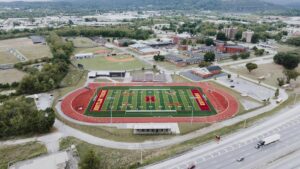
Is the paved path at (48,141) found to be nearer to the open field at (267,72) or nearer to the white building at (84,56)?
the open field at (267,72)

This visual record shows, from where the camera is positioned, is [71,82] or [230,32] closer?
[71,82]

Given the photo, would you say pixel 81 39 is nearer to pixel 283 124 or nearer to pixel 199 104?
pixel 199 104

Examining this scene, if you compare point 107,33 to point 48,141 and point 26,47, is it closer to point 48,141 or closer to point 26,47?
point 26,47

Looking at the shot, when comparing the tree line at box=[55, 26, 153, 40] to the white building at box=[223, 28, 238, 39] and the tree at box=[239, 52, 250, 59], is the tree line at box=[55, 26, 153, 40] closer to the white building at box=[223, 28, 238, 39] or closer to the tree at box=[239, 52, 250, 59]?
the white building at box=[223, 28, 238, 39]

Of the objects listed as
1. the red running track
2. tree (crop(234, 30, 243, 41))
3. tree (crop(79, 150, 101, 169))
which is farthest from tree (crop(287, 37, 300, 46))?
tree (crop(79, 150, 101, 169))

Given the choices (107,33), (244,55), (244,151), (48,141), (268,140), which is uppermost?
(107,33)

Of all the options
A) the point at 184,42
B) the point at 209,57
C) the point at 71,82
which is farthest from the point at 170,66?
the point at 184,42
